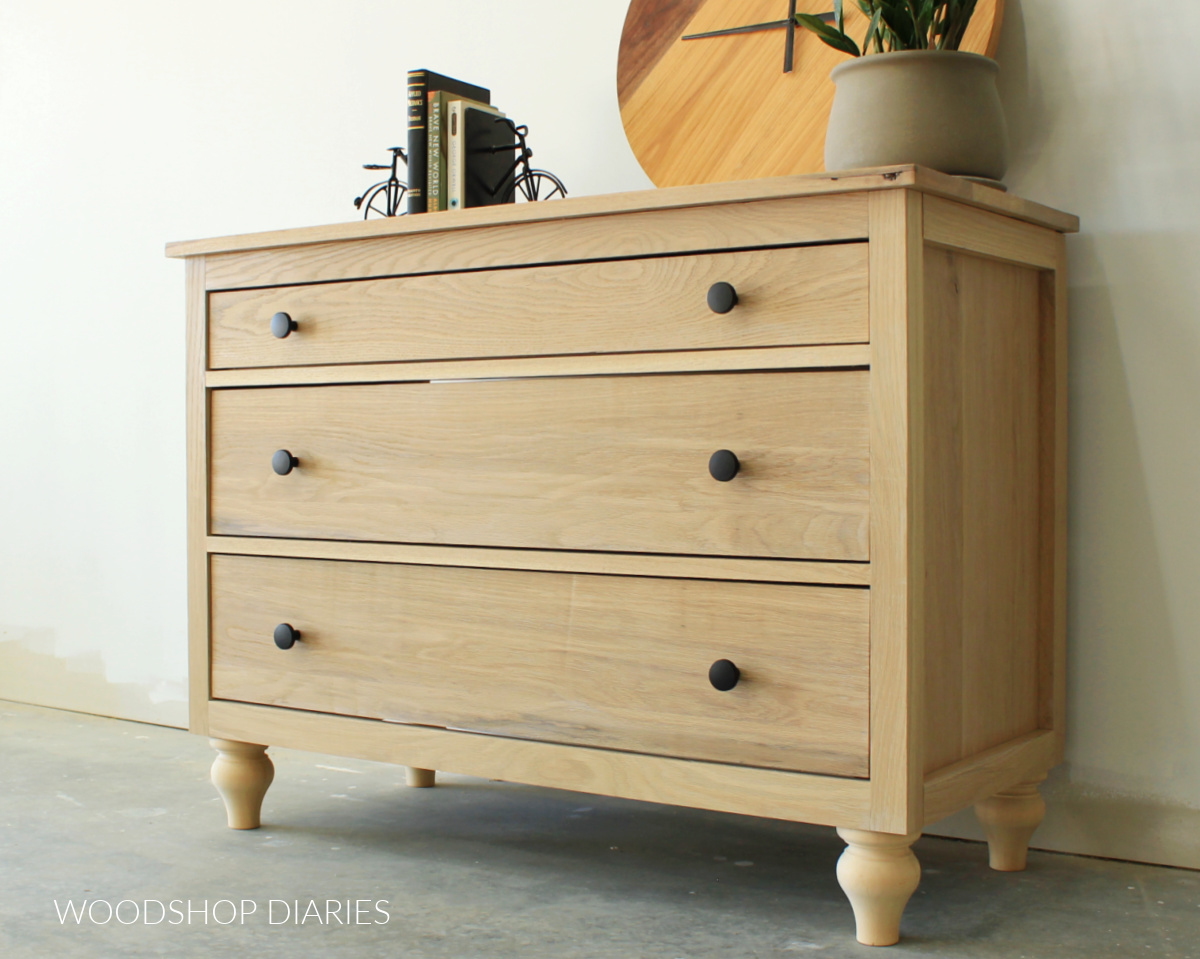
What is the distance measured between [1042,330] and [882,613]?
0.54 meters

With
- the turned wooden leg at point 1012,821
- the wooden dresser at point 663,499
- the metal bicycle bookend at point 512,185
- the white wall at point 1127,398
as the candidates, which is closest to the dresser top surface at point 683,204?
the wooden dresser at point 663,499

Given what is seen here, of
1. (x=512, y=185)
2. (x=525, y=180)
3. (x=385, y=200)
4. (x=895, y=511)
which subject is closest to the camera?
(x=895, y=511)

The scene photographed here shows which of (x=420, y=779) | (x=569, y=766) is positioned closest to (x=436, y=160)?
(x=569, y=766)

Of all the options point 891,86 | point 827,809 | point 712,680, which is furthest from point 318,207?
point 827,809

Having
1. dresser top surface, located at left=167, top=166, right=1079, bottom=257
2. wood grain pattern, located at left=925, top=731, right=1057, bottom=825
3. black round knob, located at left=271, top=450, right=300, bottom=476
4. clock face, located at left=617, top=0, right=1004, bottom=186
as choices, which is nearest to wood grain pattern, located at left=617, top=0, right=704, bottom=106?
clock face, located at left=617, top=0, right=1004, bottom=186

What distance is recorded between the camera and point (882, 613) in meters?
1.29

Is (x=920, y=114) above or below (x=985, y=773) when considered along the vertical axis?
above

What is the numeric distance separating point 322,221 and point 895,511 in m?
1.46

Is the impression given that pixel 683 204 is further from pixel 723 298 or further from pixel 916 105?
pixel 916 105

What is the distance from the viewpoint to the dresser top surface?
1.28 meters

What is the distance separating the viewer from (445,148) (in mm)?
1816

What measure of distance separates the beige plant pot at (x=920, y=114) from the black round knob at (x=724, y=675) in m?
0.60

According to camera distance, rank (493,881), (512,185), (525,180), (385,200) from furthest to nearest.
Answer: (385,200)
(525,180)
(512,185)
(493,881)

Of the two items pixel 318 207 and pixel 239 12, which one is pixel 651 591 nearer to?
pixel 318 207
